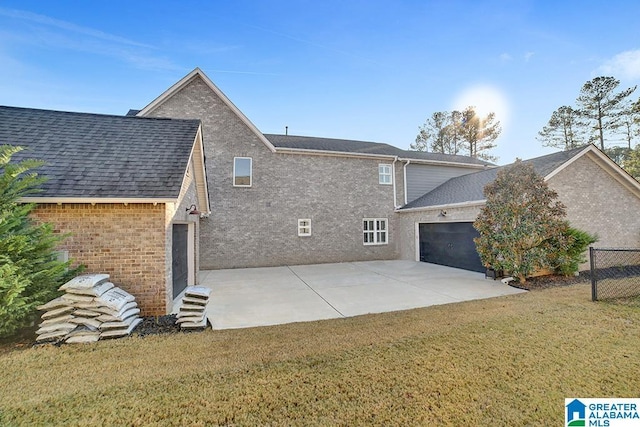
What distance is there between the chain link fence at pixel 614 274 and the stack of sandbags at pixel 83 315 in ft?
32.8

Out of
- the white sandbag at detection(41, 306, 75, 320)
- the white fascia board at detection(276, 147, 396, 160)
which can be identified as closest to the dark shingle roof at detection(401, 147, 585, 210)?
the white fascia board at detection(276, 147, 396, 160)

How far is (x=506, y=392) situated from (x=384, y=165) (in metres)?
13.2

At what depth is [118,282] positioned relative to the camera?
5465 millimetres

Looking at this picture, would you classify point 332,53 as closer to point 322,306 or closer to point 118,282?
point 322,306

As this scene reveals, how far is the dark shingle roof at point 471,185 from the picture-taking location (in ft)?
32.7

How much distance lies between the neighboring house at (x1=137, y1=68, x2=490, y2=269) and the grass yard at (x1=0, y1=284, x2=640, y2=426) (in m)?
8.03

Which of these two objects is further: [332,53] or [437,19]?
[332,53]

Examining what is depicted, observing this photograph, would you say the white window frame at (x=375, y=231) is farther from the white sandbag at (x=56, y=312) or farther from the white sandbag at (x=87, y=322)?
the white sandbag at (x=56, y=312)

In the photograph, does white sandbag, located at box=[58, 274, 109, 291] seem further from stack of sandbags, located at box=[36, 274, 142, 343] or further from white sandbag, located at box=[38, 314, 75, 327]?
white sandbag, located at box=[38, 314, 75, 327]

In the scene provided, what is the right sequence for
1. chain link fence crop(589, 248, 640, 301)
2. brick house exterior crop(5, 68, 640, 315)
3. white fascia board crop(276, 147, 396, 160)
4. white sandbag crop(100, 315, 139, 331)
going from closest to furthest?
1. white sandbag crop(100, 315, 139, 331)
2. brick house exterior crop(5, 68, 640, 315)
3. chain link fence crop(589, 248, 640, 301)
4. white fascia board crop(276, 147, 396, 160)

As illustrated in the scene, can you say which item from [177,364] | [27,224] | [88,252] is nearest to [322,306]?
[177,364]

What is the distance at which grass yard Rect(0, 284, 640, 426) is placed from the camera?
2500 mm

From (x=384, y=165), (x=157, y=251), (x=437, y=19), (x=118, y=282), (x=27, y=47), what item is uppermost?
(x=437, y=19)

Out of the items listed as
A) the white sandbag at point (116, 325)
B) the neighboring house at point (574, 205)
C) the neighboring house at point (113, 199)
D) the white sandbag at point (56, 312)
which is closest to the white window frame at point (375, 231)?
the neighboring house at point (574, 205)
